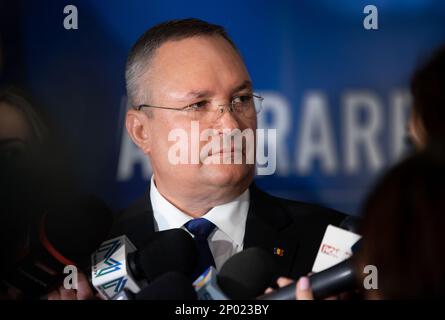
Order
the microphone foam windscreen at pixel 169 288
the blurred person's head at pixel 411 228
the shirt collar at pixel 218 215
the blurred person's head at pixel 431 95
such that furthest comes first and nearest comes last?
the shirt collar at pixel 218 215, the microphone foam windscreen at pixel 169 288, the blurred person's head at pixel 431 95, the blurred person's head at pixel 411 228

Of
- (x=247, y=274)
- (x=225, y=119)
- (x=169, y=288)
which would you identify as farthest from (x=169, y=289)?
(x=225, y=119)

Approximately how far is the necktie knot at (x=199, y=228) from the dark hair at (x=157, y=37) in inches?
21.1

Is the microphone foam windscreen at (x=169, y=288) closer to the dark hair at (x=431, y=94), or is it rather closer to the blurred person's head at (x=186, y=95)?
the blurred person's head at (x=186, y=95)

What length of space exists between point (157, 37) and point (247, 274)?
37.5 inches

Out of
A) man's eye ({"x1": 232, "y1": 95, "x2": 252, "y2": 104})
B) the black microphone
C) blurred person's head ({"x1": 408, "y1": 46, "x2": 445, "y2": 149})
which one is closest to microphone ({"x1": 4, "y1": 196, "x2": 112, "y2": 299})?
man's eye ({"x1": 232, "y1": 95, "x2": 252, "y2": 104})

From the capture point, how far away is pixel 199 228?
7.84 feet

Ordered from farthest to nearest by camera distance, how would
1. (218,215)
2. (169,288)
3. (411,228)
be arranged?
(218,215)
(169,288)
(411,228)

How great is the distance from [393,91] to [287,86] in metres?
0.41

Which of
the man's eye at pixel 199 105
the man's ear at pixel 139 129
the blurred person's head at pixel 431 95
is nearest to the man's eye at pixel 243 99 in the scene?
the man's eye at pixel 199 105

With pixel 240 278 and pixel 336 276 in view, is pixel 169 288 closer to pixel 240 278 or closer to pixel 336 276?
pixel 240 278

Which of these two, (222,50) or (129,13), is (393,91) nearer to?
(222,50)

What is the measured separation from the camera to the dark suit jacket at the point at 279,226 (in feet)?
7.90

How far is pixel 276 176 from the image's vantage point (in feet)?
8.10
